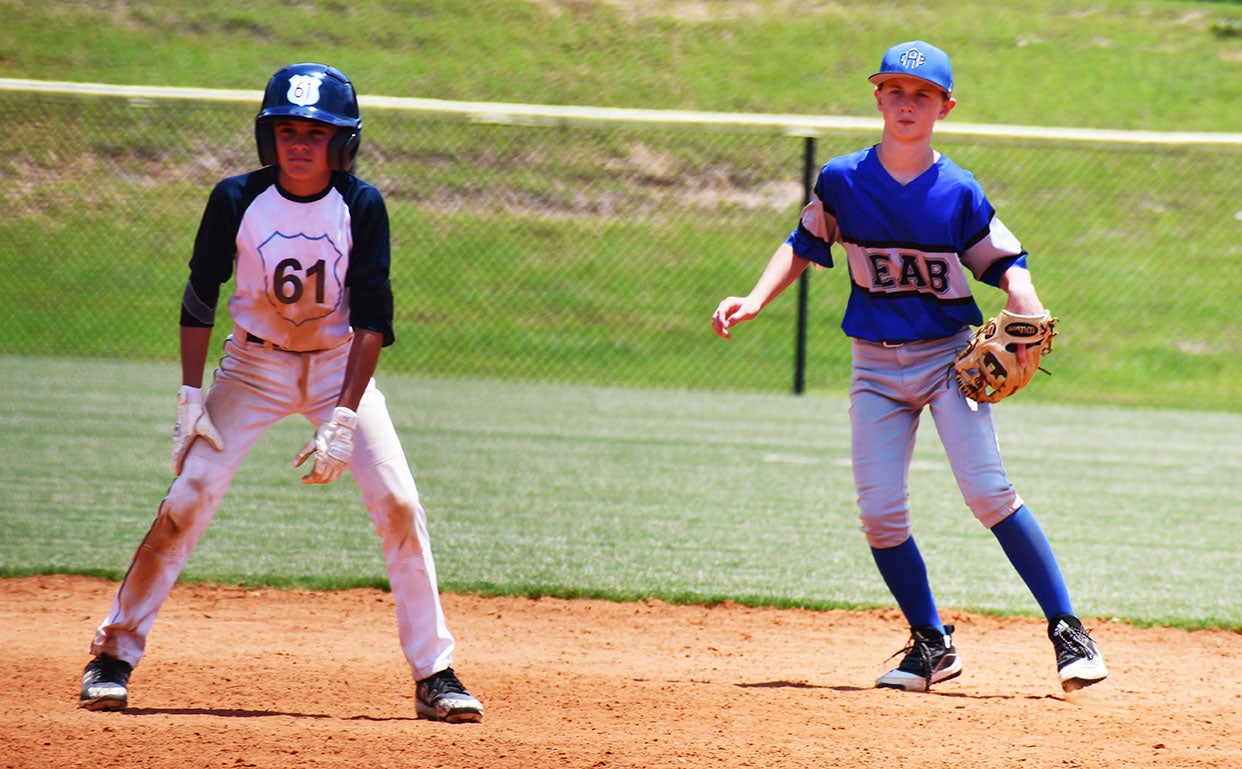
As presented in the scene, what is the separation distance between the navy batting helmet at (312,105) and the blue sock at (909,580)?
7.11 feet

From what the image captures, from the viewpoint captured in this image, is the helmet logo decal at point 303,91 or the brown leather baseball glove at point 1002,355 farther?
the brown leather baseball glove at point 1002,355

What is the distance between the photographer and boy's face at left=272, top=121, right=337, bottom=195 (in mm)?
3721

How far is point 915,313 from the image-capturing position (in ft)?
14.3

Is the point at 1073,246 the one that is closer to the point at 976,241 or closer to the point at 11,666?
the point at 976,241

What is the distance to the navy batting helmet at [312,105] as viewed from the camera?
3.68m

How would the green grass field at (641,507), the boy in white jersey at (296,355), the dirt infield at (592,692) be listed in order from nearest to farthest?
1. the dirt infield at (592,692)
2. the boy in white jersey at (296,355)
3. the green grass field at (641,507)

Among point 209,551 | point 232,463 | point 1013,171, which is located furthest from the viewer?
point 1013,171

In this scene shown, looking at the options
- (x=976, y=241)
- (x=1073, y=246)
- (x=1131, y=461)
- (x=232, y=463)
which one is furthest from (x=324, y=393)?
(x=1073, y=246)

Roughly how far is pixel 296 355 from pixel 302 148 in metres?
0.59

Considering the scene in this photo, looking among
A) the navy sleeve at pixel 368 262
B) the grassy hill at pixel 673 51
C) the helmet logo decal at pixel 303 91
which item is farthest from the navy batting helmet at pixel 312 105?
the grassy hill at pixel 673 51

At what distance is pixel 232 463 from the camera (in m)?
3.84

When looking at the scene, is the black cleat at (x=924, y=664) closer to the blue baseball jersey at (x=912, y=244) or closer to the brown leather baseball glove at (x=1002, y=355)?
the brown leather baseball glove at (x=1002, y=355)

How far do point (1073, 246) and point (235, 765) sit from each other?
14.8 meters

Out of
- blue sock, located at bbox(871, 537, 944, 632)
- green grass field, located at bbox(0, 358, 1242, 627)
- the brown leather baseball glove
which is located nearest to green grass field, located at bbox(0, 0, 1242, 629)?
green grass field, located at bbox(0, 358, 1242, 627)
